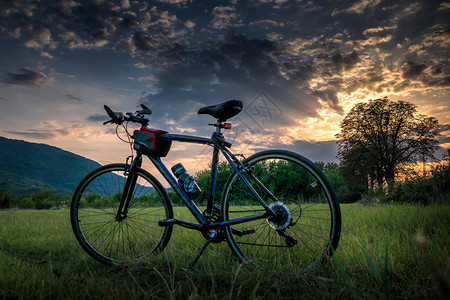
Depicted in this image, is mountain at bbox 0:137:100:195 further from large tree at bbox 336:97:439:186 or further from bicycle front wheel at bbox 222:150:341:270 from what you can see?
bicycle front wheel at bbox 222:150:341:270

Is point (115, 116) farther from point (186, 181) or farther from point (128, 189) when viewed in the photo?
point (186, 181)

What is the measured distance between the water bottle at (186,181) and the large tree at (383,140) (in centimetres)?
2615

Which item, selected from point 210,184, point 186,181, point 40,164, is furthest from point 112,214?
point 40,164

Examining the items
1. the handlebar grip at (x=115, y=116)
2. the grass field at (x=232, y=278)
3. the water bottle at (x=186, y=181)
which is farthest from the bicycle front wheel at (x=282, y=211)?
the handlebar grip at (x=115, y=116)

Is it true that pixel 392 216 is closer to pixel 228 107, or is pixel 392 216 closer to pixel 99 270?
pixel 228 107

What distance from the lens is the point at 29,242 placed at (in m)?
4.21

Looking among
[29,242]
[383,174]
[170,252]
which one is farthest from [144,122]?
[383,174]

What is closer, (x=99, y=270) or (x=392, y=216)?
(x=99, y=270)

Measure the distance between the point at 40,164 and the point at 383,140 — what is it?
155 meters

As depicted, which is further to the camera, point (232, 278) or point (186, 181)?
point (186, 181)

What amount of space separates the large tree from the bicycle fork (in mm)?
26359

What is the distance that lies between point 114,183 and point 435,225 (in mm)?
4810

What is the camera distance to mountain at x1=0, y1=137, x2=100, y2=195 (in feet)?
368

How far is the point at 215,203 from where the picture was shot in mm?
3340
